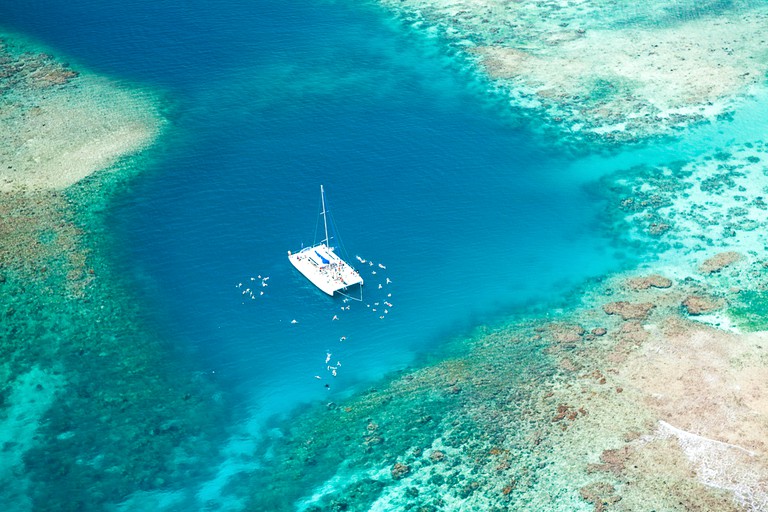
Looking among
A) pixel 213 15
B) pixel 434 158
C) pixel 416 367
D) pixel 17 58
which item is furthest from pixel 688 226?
pixel 17 58

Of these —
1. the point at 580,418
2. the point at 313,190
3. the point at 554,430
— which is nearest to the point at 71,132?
the point at 313,190

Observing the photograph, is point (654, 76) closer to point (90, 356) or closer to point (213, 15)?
point (213, 15)

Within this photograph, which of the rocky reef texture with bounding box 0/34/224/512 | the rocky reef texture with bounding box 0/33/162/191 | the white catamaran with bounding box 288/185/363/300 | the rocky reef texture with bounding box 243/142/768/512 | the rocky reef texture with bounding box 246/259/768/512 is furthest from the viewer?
the rocky reef texture with bounding box 0/33/162/191

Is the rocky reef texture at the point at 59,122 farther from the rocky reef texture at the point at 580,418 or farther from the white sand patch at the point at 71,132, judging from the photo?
the rocky reef texture at the point at 580,418

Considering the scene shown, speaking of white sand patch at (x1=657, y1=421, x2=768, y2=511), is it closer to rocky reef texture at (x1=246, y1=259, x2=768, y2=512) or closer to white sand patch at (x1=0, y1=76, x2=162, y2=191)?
rocky reef texture at (x1=246, y1=259, x2=768, y2=512)

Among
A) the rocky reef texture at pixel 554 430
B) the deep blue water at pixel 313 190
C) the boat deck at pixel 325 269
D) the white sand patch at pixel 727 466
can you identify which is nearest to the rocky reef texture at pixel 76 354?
the deep blue water at pixel 313 190

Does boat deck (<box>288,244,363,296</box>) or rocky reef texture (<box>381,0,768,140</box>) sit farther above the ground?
rocky reef texture (<box>381,0,768,140</box>)

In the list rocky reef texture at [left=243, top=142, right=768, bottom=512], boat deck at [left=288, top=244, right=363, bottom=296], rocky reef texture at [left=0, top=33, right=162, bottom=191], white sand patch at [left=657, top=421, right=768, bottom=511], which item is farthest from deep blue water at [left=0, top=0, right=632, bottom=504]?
white sand patch at [left=657, top=421, right=768, bottom=511]
